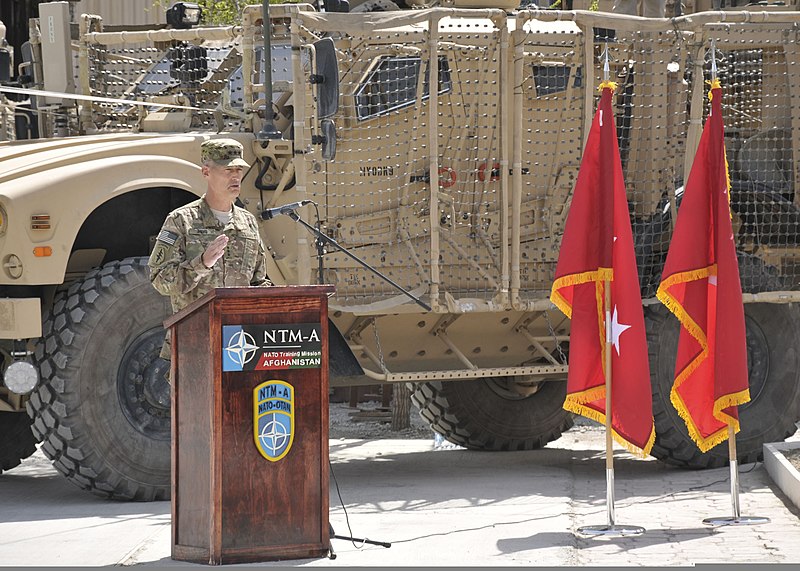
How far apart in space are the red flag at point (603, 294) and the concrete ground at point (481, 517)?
1.94ft

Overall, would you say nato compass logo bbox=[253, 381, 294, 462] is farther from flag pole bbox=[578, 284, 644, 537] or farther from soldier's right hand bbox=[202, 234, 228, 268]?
flag pole bbox=[578, 284, 644, 537]

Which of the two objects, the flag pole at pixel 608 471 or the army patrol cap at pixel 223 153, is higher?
the army patrol cap at pixel 223 153

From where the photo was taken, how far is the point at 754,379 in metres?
9.60

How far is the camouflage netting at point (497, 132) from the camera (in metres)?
8.79

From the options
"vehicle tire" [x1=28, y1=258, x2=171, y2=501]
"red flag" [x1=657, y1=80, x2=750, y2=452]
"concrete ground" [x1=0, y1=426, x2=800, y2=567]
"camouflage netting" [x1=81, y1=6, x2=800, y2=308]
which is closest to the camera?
"concrete ground" [x1=0, y1=426, x2=800, y2=567]

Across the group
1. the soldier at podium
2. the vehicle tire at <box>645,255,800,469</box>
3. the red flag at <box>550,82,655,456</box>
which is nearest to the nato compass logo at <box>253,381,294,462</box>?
the soldier at podium

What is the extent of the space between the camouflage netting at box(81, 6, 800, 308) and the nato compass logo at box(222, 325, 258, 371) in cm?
252

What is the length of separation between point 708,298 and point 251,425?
272cm

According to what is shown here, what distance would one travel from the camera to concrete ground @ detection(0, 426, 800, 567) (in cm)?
653

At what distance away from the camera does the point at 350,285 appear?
28.9 feet

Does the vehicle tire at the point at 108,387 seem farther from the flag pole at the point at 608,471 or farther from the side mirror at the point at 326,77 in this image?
the flag pole at the point at 608,471

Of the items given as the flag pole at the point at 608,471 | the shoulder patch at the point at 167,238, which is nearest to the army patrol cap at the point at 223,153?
the shoulder patch at the point at 167,238

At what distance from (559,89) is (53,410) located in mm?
3710

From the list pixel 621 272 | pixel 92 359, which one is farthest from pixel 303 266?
pixel 621 272
